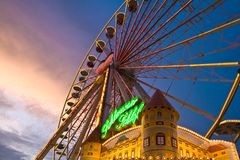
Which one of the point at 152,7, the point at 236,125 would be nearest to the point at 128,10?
Answer: the point at 152,7

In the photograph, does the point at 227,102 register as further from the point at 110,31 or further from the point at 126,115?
the point at 110,31

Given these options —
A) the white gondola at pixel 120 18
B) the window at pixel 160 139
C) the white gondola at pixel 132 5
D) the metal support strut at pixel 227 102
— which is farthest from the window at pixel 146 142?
the white gondola at pixel 120 18

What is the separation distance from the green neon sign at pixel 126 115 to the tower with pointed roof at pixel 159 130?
1887 mm

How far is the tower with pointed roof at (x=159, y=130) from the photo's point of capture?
74.1 feet

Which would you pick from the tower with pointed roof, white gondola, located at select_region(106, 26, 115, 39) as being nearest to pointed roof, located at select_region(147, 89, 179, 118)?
the tower with pointed roof

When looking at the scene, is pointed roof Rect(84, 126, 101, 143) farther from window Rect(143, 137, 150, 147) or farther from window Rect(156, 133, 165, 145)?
window Rect(156, 133, 165, 145)

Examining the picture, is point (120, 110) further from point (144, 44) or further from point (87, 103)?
point (87, 103)

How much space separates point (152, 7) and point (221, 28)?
48.0ft

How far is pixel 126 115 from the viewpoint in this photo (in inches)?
1174

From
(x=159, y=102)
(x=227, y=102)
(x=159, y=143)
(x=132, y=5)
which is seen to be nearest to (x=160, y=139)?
(x=159, y=143)

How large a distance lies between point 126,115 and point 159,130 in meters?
6.71

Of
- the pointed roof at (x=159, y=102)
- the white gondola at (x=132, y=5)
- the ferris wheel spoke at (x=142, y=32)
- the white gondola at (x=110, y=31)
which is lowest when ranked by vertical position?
the pointed roof at (x=159, y=102)

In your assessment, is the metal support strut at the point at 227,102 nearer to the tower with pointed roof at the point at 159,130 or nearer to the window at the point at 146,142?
the tower with pointed roof at the point at 159,130

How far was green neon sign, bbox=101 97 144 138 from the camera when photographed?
28172 millimetres
